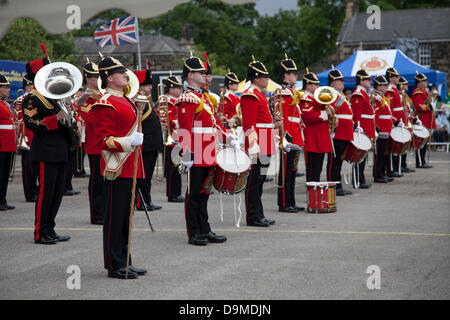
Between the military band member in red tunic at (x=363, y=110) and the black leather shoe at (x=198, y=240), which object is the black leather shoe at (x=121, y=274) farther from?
the military band member in red tunic at (x=363, y=110)

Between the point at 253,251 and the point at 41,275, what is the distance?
219cm

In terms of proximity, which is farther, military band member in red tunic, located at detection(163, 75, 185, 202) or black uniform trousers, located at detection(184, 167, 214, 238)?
military band member in red tunic, located at detection(163, 75, 185, 202)

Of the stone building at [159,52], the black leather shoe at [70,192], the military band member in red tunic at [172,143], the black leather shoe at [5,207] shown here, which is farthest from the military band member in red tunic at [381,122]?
the stone building at [159,52]

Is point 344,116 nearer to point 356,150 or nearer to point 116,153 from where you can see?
point 356,150

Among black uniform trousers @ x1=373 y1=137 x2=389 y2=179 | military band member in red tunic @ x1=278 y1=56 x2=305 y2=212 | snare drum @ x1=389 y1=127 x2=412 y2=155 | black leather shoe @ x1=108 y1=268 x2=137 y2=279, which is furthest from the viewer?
snare drum @ x1=389 y1=127 x2=412 y2=155

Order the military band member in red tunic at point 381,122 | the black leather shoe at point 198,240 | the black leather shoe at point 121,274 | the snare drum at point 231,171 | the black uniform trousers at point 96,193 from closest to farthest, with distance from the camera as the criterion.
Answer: the black leather shoe at point 121,274
the black leather shoe at point 198,240
the snare drum at point 231,171
the black uniform trousers at point 96,193
the military band member in red tunic at point 381,122

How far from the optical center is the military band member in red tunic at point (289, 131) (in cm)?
1005

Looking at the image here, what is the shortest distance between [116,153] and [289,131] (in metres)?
4.37

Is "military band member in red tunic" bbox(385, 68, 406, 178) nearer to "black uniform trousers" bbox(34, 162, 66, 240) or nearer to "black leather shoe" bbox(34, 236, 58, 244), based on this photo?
"black uniform trousers" bbox(34, 162, 66, 240)

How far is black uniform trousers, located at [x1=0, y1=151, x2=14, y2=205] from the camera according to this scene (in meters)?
11.1

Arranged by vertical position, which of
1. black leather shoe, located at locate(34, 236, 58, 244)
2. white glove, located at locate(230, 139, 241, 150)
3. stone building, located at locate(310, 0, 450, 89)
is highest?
stone building, located at locate(310, 0, 450, 89)

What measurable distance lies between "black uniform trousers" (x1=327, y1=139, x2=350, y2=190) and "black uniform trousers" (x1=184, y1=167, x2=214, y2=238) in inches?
184

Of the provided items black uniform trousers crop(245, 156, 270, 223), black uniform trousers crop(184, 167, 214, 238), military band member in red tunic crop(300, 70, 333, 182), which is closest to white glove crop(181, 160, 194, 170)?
black uniform trousers crop(184, 167, 214, 238)

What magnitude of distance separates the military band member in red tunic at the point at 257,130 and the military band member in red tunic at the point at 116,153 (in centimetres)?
292
